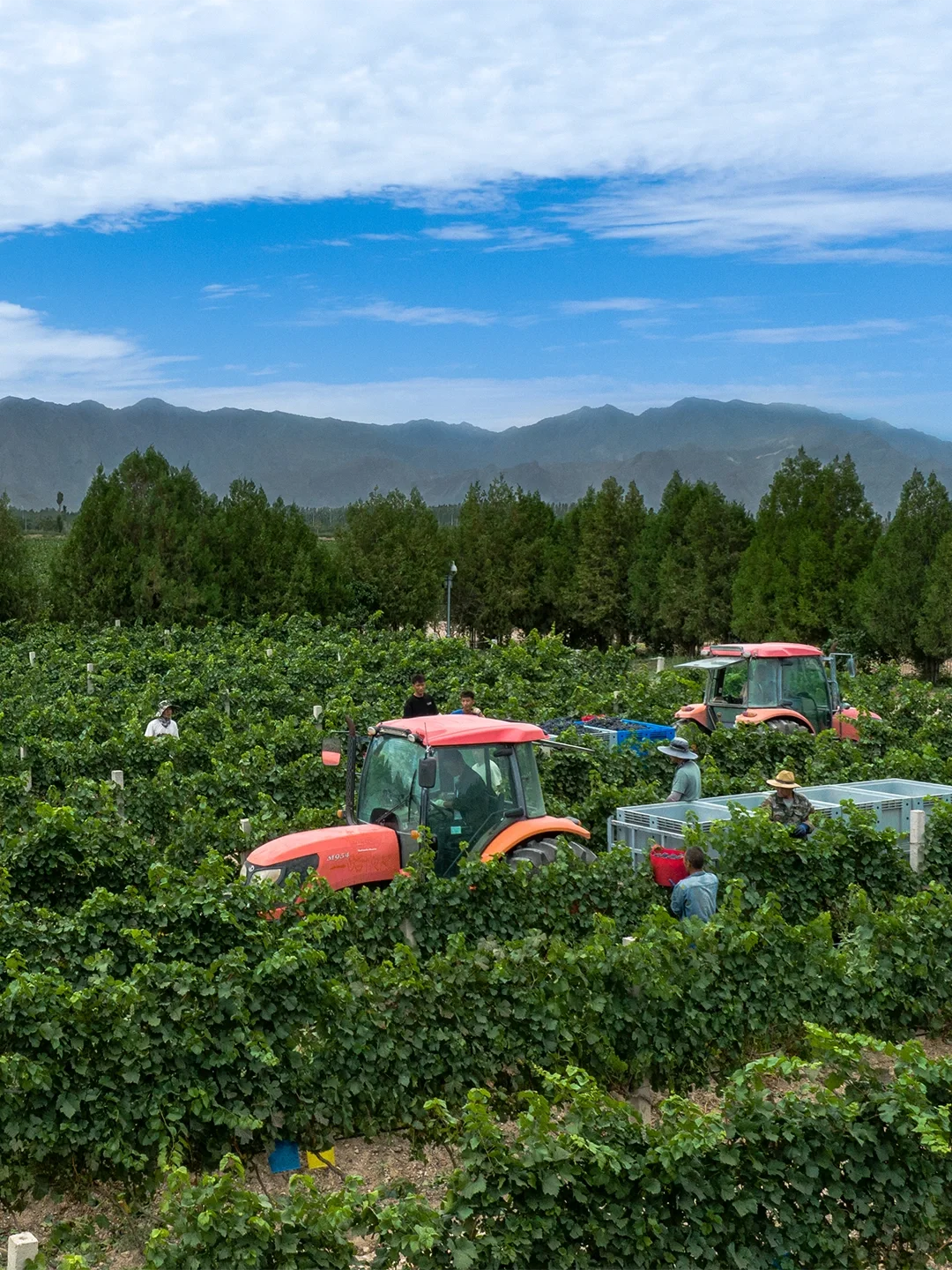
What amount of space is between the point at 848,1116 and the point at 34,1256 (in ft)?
12.0

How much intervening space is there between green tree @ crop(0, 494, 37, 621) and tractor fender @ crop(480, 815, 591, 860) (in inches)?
1449

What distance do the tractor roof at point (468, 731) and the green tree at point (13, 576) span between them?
3646 cm

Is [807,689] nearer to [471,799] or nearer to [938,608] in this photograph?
[471,799]

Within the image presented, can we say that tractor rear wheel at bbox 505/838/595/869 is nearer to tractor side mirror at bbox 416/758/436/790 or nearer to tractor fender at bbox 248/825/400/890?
tractor fender at bbox 248/825/400/890

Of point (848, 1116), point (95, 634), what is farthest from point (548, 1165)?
point (95, 634)

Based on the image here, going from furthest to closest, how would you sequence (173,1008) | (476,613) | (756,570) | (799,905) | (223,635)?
(476,613)
(756,570)
(223,635)
(799,905)
(173,1008)

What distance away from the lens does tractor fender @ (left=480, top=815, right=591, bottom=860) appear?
1023cm

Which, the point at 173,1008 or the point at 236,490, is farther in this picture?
the point at 236,490

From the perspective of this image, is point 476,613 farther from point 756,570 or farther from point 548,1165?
point 548,1165

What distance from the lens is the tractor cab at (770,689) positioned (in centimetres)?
1830

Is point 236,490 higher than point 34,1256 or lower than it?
higher

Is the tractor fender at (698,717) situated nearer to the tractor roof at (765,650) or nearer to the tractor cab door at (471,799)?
the tractor roof at (765,650)

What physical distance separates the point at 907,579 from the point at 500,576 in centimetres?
1983

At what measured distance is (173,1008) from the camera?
7.10 meters
